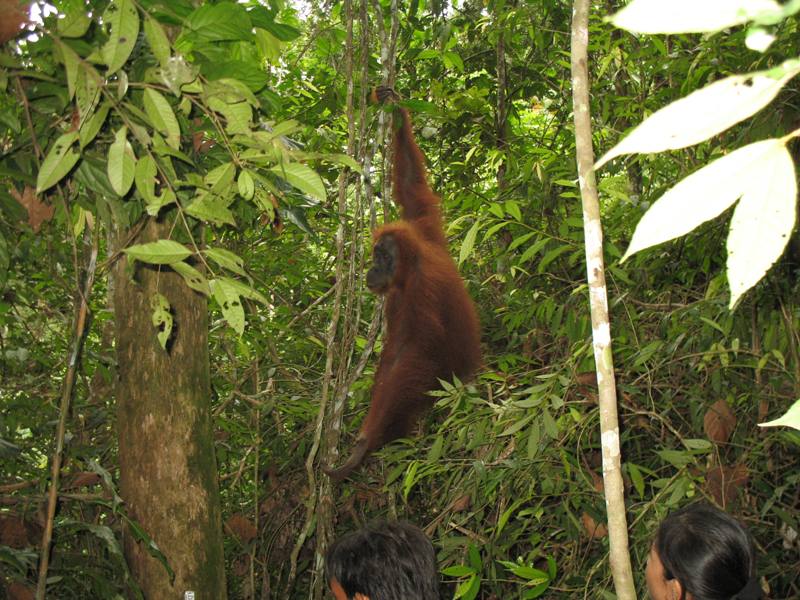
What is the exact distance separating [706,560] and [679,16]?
1954 mm

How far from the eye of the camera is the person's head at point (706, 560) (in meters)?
2.02

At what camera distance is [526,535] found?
3.40m

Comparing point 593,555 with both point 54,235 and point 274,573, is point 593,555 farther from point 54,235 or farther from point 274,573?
point 54,235

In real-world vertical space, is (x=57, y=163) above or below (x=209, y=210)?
above

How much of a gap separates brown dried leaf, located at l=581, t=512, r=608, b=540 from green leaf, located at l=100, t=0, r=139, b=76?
2295 mm

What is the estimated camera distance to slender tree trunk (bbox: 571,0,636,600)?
1.13 m

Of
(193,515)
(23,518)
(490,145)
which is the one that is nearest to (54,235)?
(23,518)

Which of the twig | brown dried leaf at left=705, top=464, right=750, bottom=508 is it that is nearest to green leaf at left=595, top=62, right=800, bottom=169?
the twig

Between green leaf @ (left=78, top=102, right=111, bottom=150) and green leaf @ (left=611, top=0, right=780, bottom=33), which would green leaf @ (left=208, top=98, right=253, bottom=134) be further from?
green leaf @ (left=611, top=0, right=780, bottom=33)

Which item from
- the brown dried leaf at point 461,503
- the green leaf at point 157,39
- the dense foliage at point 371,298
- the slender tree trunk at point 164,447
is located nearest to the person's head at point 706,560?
the dense foliage at point 371,298

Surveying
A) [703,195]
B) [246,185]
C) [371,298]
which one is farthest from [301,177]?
[371,298]

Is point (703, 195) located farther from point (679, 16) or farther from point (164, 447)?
point (164, 447)

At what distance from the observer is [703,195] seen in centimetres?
49

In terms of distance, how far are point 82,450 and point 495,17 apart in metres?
3.17
